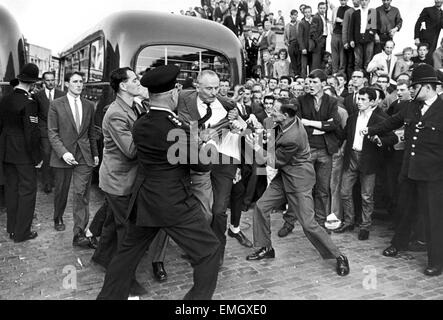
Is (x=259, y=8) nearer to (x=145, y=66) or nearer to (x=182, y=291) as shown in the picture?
(x=145, y=66)

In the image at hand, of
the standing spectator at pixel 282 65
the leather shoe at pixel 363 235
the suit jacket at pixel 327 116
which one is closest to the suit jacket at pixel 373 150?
the suit jacket at pixel 327 116

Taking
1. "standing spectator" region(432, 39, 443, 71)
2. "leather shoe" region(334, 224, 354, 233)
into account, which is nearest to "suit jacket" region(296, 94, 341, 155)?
"leather shoe" region(334, 224, 354, 233)

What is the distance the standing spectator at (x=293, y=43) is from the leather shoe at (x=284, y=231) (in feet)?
21.6

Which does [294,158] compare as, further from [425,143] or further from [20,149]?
[20,149]

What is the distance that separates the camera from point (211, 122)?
4367 mm

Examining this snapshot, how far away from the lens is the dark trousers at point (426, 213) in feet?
14.6

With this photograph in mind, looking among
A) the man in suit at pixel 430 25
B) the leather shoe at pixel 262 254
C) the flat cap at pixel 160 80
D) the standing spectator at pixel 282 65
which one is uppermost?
the man in suit at pixel 430 25

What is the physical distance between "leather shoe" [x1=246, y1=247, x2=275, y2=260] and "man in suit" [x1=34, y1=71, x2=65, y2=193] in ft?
14.1

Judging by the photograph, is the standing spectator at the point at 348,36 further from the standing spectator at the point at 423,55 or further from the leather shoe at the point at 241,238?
the leather shoe at the point at 241,238

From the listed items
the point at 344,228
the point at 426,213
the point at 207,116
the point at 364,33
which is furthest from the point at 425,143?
the point at 364,33

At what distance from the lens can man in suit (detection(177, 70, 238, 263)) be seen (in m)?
4.16

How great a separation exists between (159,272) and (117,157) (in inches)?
49.0

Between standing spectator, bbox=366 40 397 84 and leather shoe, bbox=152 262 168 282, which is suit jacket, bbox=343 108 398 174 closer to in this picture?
leather shoe, bbox=152 262 168 282
